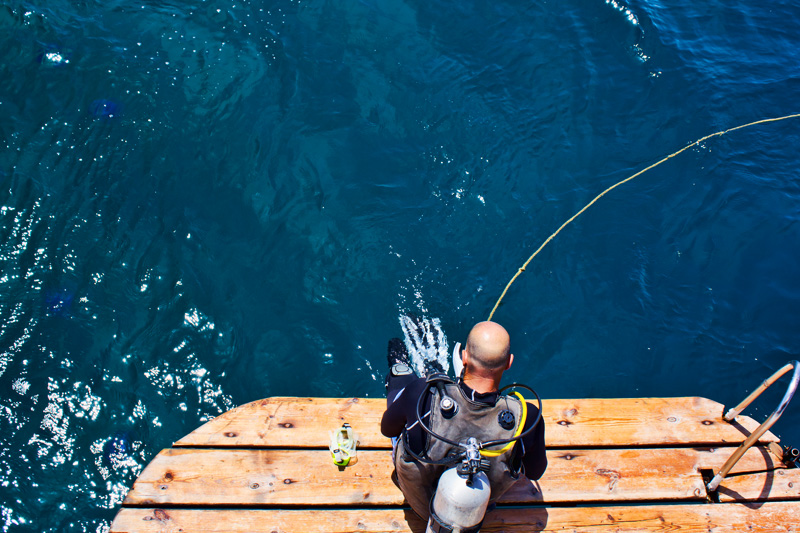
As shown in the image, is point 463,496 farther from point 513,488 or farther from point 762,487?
point 762,487

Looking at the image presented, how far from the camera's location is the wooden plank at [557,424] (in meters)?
4.14

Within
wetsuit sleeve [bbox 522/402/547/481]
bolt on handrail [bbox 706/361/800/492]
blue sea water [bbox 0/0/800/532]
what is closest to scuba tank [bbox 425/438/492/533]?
wetsuit sleeve [bbox 522/402/547/481]

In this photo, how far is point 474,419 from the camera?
2.97 metres

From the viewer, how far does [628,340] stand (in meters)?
5.89

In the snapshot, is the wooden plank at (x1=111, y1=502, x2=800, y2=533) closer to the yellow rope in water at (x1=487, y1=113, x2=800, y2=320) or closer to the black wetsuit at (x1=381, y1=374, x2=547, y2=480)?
the black wetsuit at (x1=381, y1=374, x2=547, y2=480)

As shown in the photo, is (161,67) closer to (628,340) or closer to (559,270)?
(559,270)

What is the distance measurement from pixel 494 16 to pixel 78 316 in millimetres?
6599

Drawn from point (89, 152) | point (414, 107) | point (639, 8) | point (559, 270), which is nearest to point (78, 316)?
point (89, 152)

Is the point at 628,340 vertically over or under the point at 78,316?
under

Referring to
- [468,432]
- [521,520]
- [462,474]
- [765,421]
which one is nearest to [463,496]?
[462,474]

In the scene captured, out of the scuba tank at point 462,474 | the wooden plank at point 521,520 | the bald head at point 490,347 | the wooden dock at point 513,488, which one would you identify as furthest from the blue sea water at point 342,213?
the bald head at point 490,347

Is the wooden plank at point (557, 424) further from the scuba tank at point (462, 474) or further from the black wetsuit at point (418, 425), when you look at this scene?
the scuba tank at point (462, 474)

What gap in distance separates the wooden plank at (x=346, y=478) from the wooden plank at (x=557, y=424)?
0.29ft

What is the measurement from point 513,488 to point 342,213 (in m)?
3.48
